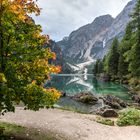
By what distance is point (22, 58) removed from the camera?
14.4 m

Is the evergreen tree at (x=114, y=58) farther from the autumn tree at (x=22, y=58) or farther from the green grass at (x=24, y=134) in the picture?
the autumn tree at (x=22, y=58)

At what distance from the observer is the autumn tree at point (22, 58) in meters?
13.9

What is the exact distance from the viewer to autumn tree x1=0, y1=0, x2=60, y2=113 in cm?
1395

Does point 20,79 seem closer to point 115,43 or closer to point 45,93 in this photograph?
point 45,93

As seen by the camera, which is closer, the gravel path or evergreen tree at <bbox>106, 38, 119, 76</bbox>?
the gravel path

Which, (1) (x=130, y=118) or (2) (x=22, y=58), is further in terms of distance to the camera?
(1) (x=130, y=118)

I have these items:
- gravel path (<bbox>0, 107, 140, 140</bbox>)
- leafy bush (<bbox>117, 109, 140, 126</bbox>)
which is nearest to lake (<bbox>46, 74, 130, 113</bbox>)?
leafy bush (<bbox>117, 109, 140, 126</bbox>)

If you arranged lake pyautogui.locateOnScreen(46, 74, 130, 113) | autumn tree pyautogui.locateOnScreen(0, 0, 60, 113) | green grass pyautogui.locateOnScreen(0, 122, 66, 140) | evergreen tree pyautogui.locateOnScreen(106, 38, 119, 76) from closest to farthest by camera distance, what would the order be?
autumn tree pyautogui.locateOnScreen(0, 0, 60, 113)
green grass pyautogui.locateOnScreen(0, 122, 66, 140)
lake pyautogui.locateOnScreen(46, 74, 130, 113)
evergreen tree pyautogui.locateOnScreen(106, 38, 119, 76)

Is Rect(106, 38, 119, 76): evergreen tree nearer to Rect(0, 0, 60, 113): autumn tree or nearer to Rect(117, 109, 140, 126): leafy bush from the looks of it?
Rect(117, 109, 140, 126): leafy bush

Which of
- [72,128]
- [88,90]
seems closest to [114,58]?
[88,90]

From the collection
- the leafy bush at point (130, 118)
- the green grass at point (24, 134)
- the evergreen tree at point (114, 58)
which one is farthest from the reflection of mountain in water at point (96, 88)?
the green grass at point (24, 134)

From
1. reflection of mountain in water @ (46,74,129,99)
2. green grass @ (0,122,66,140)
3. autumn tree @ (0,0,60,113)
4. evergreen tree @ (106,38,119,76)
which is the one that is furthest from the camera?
evergreen tree @ (106,38,119,76)

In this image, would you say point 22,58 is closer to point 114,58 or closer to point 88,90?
point 88,90

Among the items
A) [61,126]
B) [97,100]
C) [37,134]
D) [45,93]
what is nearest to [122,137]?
[61,126]
